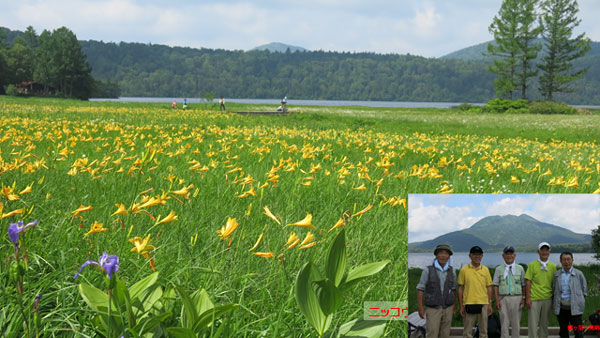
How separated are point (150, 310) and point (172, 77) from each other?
14496 centimetres

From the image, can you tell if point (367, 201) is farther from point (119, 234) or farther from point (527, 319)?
point (527, 319)

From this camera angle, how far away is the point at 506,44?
2046 inches

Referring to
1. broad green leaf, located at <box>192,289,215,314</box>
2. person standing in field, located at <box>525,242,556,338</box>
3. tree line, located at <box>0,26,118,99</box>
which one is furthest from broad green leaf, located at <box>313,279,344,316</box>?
tree line, located at <box>0,26,118,99</box>

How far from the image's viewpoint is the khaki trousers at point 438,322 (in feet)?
4.75

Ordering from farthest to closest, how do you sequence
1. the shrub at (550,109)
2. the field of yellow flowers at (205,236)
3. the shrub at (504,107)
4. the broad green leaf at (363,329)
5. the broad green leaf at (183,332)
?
1. the shrub at (504,107)
2. the shrub at (550,109)
3. the field of yellow flowers at (205,236)
4. the broad green leaf at (363,329)
5. the broad green leaf at (183,332)

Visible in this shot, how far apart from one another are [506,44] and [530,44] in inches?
141

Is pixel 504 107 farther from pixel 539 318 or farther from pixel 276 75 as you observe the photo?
pixel 276 75

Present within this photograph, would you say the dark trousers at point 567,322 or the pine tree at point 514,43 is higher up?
the pine tree at point 514,43

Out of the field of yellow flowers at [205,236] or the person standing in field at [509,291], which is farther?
the field of yellow flowers at [205,236]

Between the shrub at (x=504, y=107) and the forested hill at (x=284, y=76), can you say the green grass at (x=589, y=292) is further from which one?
the forested hill at (x=284, y=76)

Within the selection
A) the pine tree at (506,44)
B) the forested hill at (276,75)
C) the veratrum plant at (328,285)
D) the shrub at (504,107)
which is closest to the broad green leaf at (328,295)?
the veratrum plant at (328,285)

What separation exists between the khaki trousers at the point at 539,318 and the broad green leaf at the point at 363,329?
0.46 meters

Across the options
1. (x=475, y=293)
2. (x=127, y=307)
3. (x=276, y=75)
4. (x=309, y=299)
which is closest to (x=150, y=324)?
(x=127, y=307)

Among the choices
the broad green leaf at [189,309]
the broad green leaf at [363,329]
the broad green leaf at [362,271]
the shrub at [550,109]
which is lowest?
the broad green leaf at [363,329]
